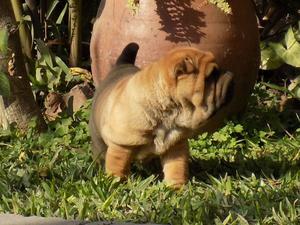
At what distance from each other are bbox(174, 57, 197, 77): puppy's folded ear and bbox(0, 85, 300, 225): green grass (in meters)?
0.67

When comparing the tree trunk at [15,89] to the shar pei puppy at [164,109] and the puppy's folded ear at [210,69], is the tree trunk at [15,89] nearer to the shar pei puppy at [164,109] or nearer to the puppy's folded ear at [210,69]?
the shar pei puppy at [164,109]

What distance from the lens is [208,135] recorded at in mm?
6102

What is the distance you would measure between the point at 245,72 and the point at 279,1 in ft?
4.23

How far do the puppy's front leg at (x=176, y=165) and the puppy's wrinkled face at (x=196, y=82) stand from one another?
0.39 metres

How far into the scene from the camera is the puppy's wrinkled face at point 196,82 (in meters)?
4.32

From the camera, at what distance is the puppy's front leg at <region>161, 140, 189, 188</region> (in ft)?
15.6

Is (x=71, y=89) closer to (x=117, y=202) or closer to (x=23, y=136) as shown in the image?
(x=23, y=136)

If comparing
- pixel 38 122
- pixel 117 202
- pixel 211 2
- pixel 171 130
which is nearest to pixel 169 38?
pixel 211 2

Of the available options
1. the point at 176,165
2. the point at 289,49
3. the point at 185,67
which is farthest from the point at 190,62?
the point at 289,49

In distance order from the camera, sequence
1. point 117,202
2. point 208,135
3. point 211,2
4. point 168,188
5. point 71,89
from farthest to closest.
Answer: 1. point 71,89
2. point 208,135
3. point 211,2
4. point 168,188
5. point 117,202

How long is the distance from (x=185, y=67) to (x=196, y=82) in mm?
103

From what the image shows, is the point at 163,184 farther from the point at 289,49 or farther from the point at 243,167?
the point at 289,49

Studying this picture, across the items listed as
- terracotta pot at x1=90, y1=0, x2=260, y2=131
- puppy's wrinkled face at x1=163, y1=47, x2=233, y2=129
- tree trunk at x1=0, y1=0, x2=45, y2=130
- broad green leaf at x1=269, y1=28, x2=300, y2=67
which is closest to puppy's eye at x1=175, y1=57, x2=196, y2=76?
puppy's wrinkled face at x1=163, y1=47, x2=233, y2=129

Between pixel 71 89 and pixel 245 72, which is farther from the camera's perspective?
pixel 71 89
